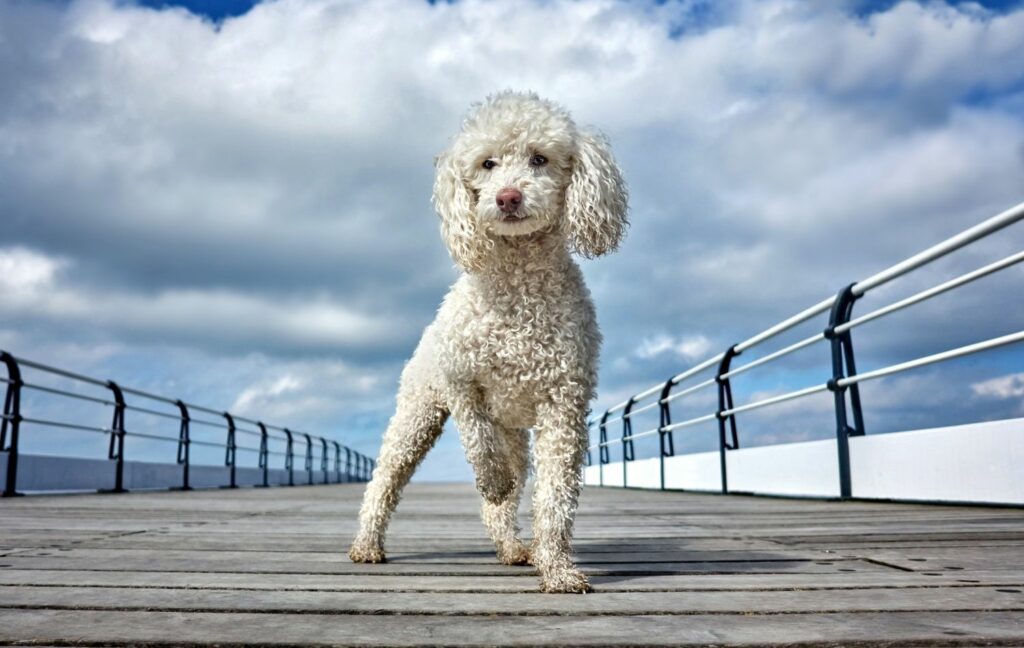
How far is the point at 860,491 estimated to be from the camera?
5.23 metres

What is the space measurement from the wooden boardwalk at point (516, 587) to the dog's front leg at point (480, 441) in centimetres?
24

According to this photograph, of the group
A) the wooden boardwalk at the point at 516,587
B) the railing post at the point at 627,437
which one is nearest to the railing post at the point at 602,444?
the railing post at the point at 627,437

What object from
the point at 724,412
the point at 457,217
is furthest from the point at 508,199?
the point at 724,412

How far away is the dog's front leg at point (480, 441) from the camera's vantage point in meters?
2.37

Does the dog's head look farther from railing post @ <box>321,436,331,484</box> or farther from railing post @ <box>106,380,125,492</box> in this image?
railing post @ <box>321,436,331,484</box>

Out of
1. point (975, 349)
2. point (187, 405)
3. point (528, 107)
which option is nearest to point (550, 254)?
point (528, 107)

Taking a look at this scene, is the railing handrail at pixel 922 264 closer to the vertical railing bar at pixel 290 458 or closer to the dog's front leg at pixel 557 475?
the dog's front leg at pixel 557 475

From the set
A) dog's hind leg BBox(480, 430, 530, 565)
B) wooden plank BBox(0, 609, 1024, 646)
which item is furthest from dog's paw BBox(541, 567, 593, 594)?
dog's hind leg BBox(480, 430, 530, 565)

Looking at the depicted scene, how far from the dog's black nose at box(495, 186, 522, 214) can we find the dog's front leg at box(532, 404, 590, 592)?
510 millimetres

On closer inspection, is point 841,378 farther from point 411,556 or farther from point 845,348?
point 411,556

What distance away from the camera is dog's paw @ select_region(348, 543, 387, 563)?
2.64 metres

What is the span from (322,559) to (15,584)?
0.85 meters

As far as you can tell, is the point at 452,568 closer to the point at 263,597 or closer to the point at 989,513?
→ the point at 263,597

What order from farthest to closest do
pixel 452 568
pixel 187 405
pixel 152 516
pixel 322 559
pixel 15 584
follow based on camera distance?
pixel 187 405 → pixel 152 516 → pixel 322 559 → pixel 452 568 → pixel 15 584
